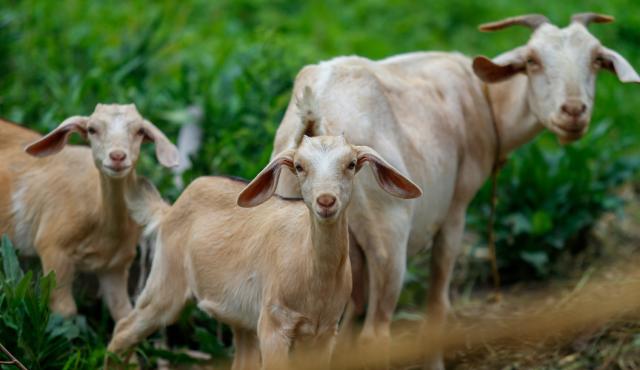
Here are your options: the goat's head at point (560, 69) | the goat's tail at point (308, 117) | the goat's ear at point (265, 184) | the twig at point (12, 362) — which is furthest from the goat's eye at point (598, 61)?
the twig at point (12, 362)

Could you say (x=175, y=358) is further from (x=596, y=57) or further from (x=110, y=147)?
(x=596, y=57)

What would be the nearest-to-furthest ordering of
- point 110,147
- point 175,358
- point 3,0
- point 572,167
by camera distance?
point 110,147 → point 175,358 → point 572,167 → point 3,0

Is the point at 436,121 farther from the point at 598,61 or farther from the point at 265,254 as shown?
the point at 265,254

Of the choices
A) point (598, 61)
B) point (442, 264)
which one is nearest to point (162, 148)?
point (442, 264)

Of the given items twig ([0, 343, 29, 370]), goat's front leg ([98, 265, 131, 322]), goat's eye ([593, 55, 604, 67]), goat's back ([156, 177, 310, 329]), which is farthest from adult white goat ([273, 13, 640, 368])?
twig ([0, 343, 29, 370])

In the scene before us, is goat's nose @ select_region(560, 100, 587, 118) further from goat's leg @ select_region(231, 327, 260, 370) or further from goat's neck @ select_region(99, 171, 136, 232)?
goat's neck @ select_region(99, 171, 136, 232)

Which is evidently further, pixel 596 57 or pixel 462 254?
pixel 462 254

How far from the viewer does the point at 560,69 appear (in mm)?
7102

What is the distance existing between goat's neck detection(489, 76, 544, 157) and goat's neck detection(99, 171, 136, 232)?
8.00ft

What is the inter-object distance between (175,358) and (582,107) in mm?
2785

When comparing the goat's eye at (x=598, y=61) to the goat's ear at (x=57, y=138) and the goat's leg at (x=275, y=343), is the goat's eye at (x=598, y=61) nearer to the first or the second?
the goat's leg at (x=275, y=343)

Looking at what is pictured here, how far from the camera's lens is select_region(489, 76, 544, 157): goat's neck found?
25.1 feet

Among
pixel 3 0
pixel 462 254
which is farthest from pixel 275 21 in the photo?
pixel 462 254

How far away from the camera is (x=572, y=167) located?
908 cm
